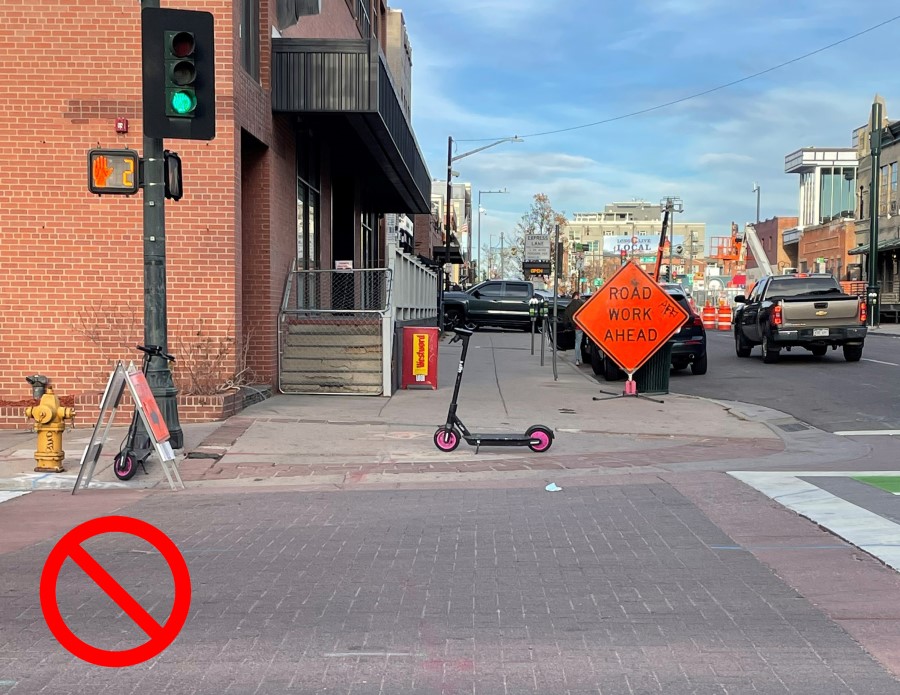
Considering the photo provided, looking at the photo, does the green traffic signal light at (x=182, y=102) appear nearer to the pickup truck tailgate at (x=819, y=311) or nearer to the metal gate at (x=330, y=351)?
the metal gate at (x=330, y=351)

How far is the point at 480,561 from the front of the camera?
584cm

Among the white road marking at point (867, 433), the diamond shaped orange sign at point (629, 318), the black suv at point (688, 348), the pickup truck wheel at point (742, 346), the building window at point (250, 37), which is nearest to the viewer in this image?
the white road marking at point (867, 433)

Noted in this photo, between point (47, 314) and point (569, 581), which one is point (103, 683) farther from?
point (47, 314)

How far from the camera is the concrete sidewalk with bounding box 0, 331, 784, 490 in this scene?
9039 millimetres

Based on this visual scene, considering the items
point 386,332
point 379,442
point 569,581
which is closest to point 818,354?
point 386,332

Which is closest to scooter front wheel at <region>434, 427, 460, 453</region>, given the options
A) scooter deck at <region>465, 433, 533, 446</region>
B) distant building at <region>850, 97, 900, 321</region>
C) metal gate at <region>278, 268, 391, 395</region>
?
scooter deck at <region>465, 433, 533, 446</region>

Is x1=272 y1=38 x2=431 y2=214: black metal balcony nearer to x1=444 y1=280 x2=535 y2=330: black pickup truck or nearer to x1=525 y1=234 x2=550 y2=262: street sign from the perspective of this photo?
x1=525 y1=234 x2=550 y2=262: street sign

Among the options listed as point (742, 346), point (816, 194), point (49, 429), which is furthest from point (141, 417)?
point (816, 194)

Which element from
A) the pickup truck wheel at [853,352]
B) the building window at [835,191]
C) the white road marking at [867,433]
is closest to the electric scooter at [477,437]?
the white road marking at [867,433]

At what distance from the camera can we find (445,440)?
9.94m

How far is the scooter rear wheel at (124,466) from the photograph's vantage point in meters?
8.49

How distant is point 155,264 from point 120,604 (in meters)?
4.98

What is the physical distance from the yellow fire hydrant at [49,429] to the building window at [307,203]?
7896 mm

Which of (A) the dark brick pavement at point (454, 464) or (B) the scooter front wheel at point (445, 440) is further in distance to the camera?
(B) the scooter front wheel at point (445, 440)
